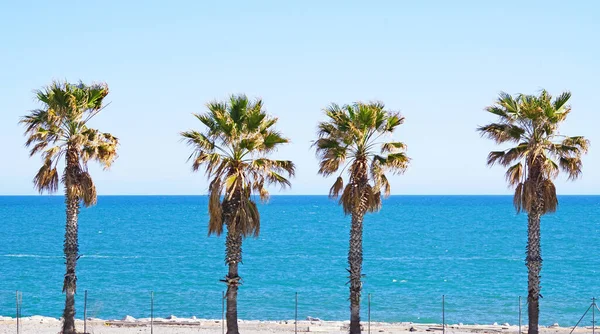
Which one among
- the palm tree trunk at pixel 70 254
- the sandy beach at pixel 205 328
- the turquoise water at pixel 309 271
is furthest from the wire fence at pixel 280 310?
the palm tree trunk at pixel 70 254

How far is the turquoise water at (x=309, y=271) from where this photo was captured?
6312 centimetres

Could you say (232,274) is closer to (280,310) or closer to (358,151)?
(358,151)

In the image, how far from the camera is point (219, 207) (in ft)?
114

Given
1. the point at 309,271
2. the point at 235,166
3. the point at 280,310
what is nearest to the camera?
the point at 235,166

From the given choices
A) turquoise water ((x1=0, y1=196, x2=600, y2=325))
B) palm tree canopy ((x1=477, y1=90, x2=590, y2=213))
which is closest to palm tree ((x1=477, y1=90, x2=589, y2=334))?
palm tree canopy ((x1=477, y1=90, x2=590, y2=213))

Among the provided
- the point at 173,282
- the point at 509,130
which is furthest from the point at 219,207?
the point at 173,282

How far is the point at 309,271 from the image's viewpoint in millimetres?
97312

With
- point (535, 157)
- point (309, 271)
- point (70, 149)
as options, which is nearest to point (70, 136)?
point (70, 149)

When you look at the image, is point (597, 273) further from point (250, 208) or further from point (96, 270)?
point (250, 208)

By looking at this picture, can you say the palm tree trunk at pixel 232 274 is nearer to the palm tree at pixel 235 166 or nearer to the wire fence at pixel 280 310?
the palm tree at pixel 235 166

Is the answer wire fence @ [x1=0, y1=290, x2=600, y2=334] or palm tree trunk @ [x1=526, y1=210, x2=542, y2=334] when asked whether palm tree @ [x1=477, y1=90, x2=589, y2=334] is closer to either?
palm tree trunk @ [x1=526, y1=210, x2=542, y2=334]

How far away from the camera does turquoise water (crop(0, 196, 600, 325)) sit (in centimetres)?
6312

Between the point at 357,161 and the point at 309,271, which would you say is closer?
the point at 357,161

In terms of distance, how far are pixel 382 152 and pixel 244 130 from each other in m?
5.96
